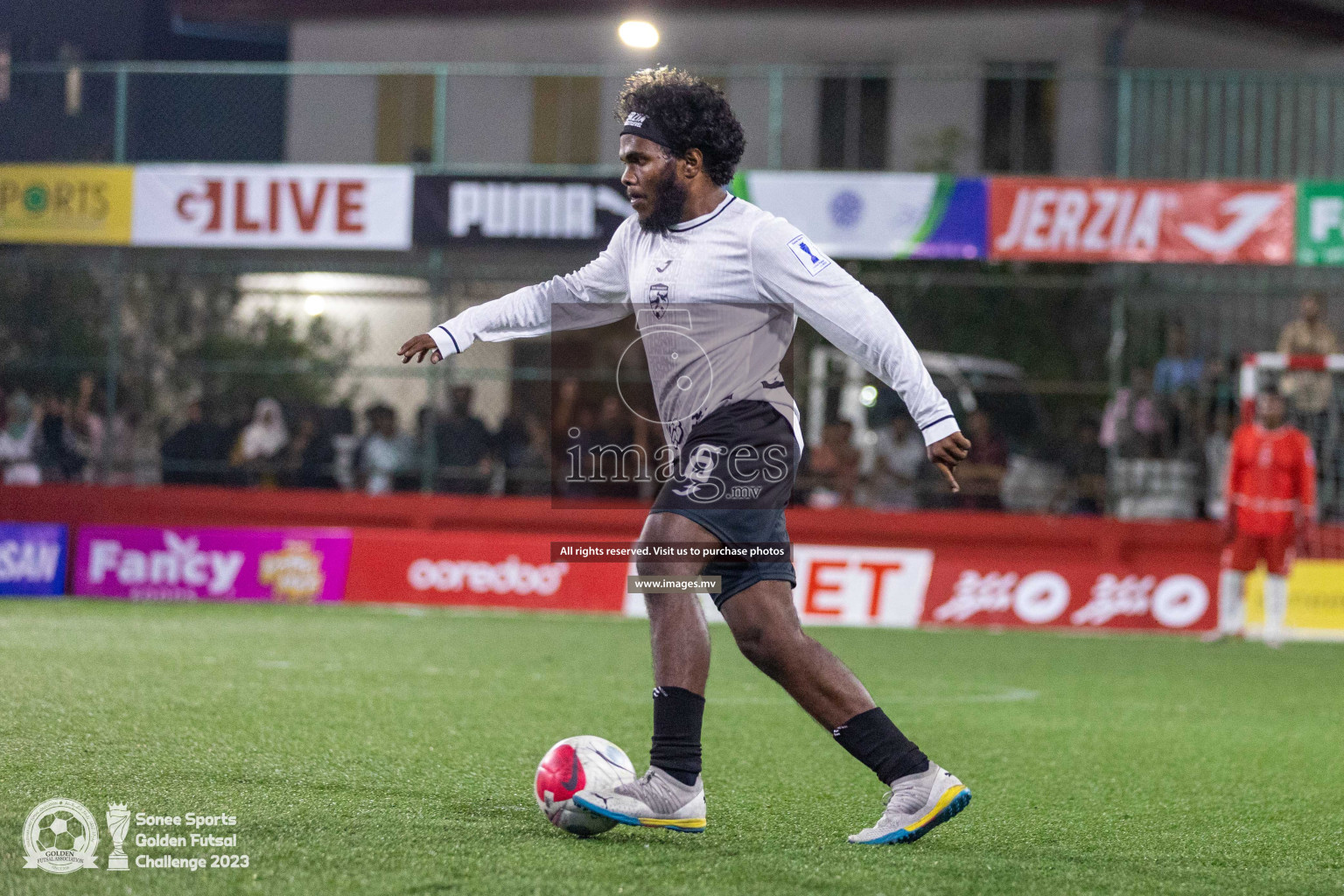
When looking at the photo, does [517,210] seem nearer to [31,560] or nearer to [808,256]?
[31,560]

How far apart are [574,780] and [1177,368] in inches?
476

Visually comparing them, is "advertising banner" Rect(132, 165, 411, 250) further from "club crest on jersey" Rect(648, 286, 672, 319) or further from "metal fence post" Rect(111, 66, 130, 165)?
"club crest on jersey" Rect(648, 286, 672, 319)

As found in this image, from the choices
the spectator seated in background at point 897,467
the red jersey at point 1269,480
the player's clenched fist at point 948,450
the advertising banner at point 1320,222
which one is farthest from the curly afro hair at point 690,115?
the advertising banner at point 1320,222

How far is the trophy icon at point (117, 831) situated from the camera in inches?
153

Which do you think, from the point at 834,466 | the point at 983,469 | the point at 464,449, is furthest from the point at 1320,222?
the point at 464,449

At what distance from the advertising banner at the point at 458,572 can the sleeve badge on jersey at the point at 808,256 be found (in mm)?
10325

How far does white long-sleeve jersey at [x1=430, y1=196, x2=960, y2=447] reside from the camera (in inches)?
175

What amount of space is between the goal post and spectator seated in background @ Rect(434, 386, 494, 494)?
691 cm

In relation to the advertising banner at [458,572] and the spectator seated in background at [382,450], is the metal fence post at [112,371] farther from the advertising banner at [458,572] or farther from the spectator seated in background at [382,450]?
the advertising banner at [458,572]

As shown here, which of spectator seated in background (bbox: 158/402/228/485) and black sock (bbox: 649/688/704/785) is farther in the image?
spectator seated in background (bbox: 158/402/228/485)

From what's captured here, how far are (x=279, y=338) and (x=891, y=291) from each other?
278 inches

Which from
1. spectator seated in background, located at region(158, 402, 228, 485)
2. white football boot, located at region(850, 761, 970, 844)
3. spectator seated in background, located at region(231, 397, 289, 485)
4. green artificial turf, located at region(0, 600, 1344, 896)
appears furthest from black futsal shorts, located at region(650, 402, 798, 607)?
spectator seated in background, located at region(158, 402, 228, 485)

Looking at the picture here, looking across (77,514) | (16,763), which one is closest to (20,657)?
(16,763)

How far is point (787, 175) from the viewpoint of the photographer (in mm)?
14578
